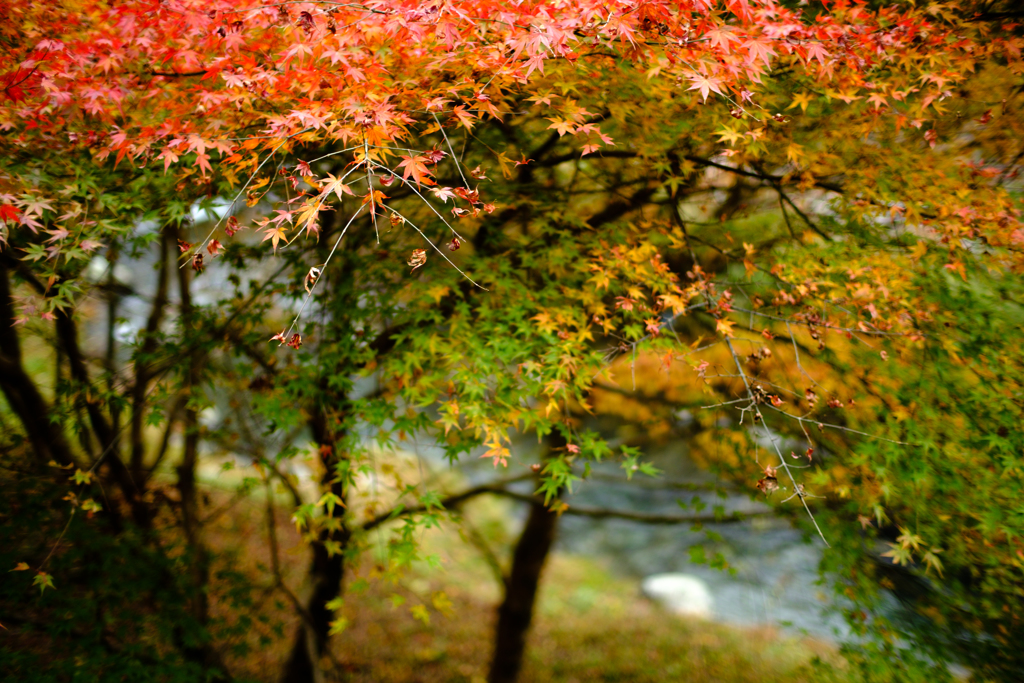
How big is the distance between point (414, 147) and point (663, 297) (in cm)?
169

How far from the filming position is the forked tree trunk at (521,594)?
620 centimetres

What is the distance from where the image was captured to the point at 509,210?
144 inches

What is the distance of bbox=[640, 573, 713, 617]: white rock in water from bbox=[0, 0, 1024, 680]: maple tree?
21.2 ft

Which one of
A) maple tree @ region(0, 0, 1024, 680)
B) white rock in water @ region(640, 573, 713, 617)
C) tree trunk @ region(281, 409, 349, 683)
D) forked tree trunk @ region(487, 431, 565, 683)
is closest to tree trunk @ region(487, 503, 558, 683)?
forked tree trunk @ region(487, 431, 565, 683)

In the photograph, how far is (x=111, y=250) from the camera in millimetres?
3729

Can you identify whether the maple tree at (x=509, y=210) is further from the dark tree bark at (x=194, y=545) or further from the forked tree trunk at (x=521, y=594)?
the forked tree trunk at (x=521, y=594)

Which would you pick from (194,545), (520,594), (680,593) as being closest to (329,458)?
(194,545)

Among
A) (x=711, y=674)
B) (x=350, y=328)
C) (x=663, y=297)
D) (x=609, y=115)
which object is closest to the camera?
(x=663, y=297)

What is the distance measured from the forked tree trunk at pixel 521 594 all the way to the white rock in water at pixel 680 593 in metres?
4.53

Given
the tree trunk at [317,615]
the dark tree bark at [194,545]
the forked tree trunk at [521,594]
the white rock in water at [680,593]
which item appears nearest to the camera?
the dark tree bark at [194,545]

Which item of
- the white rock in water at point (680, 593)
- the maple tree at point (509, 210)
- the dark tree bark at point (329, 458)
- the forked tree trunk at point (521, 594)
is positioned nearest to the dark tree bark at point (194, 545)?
the maple tree at point (509, 210)

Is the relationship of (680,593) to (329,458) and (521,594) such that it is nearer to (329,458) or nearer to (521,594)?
(521,594)

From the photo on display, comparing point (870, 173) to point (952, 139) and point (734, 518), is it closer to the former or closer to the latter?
point (952, 139)

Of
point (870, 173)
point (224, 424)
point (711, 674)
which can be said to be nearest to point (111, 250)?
point (224, 424)
